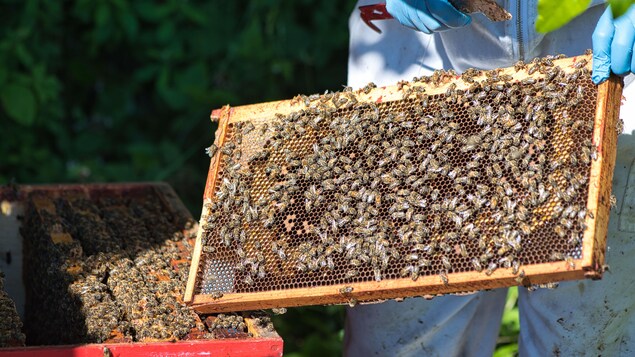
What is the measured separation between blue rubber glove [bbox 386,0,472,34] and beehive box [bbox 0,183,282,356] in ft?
4.66

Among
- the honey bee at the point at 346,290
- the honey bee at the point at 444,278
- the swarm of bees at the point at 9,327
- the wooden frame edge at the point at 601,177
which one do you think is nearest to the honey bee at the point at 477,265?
the honey bee at the point at 444,278

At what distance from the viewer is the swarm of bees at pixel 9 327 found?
275cm

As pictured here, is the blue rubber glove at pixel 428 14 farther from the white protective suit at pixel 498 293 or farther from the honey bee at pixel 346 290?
the honey bee at pixel 346 290

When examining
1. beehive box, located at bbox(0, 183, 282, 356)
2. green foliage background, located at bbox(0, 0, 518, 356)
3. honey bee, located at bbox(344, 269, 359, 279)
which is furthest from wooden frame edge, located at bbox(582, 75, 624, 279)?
green foliage background, located at bbox(0, 0, 518, 356)

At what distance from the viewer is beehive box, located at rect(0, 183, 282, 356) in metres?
2.87

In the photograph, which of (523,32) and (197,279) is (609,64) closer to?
(523,32)

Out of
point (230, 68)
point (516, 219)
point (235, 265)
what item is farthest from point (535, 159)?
point (230, 68)

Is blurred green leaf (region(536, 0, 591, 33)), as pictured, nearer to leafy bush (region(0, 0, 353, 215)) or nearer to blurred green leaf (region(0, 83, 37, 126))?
leafy bush (region(0, 0, 353, 215))

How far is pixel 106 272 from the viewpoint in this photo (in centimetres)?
338

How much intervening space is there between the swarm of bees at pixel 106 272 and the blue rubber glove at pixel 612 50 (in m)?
1.78

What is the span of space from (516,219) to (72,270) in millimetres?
1847

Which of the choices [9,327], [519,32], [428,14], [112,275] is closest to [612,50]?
[519,32]

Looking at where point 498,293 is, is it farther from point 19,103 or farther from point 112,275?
point 19,103

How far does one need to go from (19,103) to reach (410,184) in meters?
4.22
